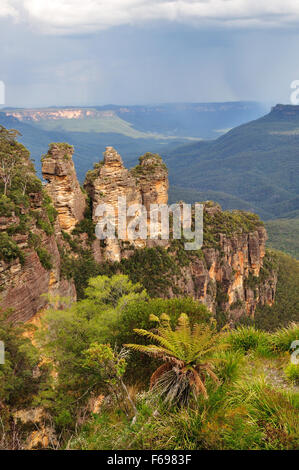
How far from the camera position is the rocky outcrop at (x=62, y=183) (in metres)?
35.8

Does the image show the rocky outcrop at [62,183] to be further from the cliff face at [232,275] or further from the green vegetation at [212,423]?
the green vegetation at [212,423]

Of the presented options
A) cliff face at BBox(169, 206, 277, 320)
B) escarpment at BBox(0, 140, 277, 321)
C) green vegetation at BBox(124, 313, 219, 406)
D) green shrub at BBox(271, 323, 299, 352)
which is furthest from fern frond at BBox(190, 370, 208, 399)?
cliff face at BBox(169, 206, 277, 320)

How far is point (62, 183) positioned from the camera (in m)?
36.2

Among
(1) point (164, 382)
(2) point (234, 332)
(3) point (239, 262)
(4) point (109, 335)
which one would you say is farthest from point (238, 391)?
(3) point (239, 262)

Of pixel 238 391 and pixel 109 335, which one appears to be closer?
pixel 238 391

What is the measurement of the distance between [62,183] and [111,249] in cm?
955

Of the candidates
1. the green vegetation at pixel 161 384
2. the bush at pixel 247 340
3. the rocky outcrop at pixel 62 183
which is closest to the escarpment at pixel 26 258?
the green vegetation at pixel 161 384

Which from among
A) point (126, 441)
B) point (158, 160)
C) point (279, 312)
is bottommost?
point (279, 312)

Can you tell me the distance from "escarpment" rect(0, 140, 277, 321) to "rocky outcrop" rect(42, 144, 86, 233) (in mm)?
100

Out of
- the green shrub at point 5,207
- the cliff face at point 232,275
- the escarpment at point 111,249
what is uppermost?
the green shrub at point 5,207

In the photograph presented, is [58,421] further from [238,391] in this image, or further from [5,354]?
[238,391]

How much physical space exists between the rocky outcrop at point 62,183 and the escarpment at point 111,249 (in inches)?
3.9

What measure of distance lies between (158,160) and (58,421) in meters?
40.2

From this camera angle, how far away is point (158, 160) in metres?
48.9
